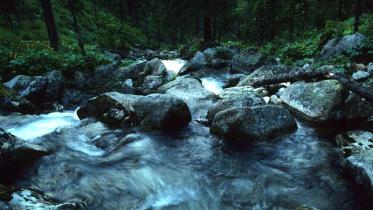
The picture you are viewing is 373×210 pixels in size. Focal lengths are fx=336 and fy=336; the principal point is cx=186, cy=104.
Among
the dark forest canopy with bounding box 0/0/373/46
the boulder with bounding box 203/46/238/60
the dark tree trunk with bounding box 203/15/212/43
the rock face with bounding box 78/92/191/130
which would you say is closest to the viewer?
the rock face with bounding box 78/92/191/130

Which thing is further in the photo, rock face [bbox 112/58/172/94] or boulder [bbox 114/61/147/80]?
boulder [bbox 114/61/147/80]


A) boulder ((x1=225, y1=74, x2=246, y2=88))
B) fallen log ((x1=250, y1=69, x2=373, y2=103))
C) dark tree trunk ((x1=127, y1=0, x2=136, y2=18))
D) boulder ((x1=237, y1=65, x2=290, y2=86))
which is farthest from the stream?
dark tree trunk ((x1=127, y1=0, x2=136, y2=18))

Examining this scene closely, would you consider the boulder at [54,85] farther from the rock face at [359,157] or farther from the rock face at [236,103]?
the rock face at [359,157]

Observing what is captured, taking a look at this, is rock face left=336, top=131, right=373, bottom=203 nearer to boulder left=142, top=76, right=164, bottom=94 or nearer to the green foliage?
boulder left=142, top=76, right=164, bottom=94

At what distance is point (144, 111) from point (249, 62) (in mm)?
8695

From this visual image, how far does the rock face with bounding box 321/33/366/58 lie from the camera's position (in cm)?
1417

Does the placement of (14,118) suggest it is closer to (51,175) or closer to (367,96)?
(51,175)

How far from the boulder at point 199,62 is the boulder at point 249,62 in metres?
1.92

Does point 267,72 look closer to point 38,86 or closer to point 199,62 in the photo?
point 199,62

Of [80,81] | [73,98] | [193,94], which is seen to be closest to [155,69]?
[80,81]

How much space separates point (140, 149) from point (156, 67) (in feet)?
31.0

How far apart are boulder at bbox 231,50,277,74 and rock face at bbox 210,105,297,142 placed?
8353 millimetres

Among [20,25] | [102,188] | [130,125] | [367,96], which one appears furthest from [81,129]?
[20,25]

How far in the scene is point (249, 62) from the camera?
55.5ft
